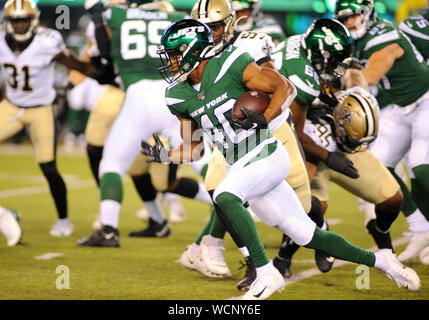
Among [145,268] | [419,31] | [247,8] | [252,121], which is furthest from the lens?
[247,8]

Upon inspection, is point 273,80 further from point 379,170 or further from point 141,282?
point 141,282

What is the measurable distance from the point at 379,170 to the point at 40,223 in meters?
3.33

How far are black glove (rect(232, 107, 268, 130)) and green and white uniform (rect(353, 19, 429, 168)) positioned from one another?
64.3 inches

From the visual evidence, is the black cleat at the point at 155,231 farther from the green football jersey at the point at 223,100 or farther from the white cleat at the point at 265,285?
the white cleat at the point at 265,285

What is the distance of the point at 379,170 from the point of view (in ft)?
14.3

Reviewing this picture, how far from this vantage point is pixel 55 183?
19.1 ft

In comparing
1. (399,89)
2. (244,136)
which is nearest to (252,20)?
(399,89)

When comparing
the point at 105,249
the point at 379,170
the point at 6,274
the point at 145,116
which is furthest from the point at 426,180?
the point at 6,274

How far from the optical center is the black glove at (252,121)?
11.4 feet

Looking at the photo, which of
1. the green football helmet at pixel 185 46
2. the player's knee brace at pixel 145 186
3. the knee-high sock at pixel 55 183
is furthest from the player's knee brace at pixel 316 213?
the knee-high sock at pixel 55 183

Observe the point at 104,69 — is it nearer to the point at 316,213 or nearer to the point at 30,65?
the point at 30,65

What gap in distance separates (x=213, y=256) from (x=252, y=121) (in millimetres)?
1288

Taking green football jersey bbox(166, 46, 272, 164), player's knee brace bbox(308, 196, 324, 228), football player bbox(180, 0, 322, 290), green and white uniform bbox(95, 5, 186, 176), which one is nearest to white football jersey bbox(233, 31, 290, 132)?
football player bbox(180, 0, 322, 290)
